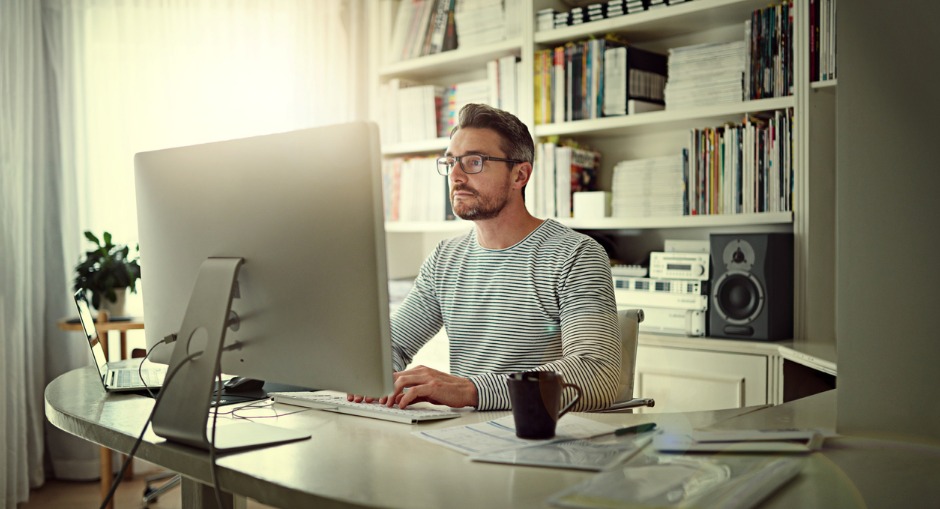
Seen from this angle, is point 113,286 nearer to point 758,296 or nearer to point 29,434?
point 29,434

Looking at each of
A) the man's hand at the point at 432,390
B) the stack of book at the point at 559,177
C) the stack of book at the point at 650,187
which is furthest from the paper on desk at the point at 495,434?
the stack of book at the point at 559,177

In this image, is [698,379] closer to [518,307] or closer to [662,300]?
[662,300]

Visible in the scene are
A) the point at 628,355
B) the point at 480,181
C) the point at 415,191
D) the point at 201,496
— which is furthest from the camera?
the point at 415,191

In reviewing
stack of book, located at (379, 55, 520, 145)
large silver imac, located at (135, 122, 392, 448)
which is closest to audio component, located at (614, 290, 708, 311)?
stack of book, located at (379, 55, 520, 145)

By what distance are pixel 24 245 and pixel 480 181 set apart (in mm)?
2183

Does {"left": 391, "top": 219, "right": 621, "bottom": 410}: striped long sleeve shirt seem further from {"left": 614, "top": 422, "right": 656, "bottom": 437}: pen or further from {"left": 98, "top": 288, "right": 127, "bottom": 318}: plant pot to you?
{"left": 98, "top": 288, "right": 127, "bottom": 318}: plant pot

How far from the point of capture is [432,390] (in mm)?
1438

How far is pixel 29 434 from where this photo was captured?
3.31 meters

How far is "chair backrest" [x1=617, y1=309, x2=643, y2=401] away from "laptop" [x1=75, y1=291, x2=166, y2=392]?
1026 millimetres

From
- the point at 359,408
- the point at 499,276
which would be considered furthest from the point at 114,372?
the point at 499,276

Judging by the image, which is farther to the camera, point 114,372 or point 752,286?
point 752,286

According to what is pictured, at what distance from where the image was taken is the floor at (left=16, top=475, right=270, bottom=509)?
3.15m

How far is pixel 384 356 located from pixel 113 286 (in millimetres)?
2470

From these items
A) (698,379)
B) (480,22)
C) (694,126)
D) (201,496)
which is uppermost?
(480,22)
